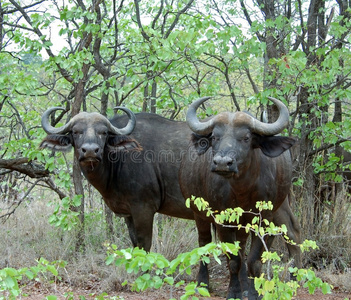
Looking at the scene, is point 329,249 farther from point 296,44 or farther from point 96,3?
point 96,3

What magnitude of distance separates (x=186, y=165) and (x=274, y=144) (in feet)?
4.70

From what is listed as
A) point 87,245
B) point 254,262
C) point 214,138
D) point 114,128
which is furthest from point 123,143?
point 254,262

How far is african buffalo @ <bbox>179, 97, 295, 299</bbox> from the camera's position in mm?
5234

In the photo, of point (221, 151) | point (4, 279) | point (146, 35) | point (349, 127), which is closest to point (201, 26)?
point (146, 35)

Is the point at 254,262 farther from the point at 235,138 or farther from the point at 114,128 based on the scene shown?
the point at 114,128

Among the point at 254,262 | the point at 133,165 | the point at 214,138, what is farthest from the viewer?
the point at 133,165

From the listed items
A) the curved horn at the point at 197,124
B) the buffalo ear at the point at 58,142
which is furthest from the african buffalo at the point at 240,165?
the buffalo ear at the point at 58,142

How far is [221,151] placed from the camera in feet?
16.7

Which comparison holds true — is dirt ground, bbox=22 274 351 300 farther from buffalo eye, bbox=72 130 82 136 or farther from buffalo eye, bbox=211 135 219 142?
buffalo eye, bbox=211 135 219 142

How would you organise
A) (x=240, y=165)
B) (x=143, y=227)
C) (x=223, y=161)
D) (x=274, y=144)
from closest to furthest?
(x=223, y=161) → (x=240, y=165) → (x=274, y=144) → (x=143, y=227)

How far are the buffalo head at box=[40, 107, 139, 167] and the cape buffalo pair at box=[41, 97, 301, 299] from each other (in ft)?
0.04

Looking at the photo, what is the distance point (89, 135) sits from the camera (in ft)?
21.6

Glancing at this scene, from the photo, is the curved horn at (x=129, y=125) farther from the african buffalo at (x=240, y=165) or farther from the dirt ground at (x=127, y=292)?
the dirt ground at (x=127, y=292)

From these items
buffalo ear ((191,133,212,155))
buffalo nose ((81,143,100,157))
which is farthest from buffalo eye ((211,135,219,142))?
buffalo nose ((81,143,100,157))
